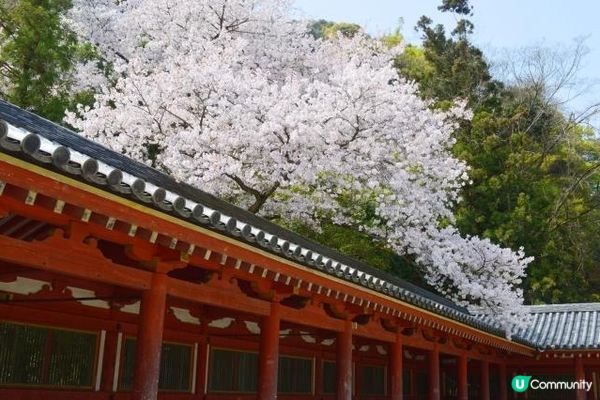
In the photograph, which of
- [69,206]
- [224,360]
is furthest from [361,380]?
[69,206]

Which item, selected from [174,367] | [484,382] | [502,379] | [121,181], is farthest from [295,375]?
[121,181]

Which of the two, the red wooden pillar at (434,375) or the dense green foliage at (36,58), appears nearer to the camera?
the red wooden pillar at (434,375)

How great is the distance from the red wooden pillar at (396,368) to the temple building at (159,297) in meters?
0.03

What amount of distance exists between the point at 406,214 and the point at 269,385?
33.2ft

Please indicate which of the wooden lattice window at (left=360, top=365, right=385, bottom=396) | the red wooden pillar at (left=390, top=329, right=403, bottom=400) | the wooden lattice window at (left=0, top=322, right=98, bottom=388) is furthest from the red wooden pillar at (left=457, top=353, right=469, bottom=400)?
the wooden lattice window at (left=0, top=322, right=98, bottom=388)

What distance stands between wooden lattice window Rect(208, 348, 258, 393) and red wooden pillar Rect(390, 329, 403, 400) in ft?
7.74

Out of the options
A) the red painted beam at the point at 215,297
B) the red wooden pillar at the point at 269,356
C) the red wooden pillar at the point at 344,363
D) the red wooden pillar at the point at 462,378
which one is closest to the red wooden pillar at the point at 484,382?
the red wooden pillar at the point at 462,378

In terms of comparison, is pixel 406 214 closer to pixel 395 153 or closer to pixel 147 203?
pixel 395 153

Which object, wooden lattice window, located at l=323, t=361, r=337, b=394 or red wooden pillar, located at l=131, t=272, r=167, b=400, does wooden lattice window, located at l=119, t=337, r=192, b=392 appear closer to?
red wooden pillar, located at l=131, t=272, r=167, b=400

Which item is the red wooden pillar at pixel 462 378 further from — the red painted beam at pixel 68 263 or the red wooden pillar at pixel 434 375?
the red painted beam at pixel 68 263

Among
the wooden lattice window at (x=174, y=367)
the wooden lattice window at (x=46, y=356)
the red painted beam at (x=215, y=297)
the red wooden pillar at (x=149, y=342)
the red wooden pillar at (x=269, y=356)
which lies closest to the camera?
the red wooden pillar at (x=149, y=342)

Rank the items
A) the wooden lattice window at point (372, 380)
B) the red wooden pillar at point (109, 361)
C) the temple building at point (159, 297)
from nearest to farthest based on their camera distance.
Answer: the temple building at point (159, 297)
the red wooden pillar at point (109, 361)
the wooden lattice window at point (372, 380)

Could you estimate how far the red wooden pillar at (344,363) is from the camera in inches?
360

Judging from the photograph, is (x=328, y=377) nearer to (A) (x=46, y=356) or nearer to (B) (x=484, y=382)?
(B) (x=484, y=382)
